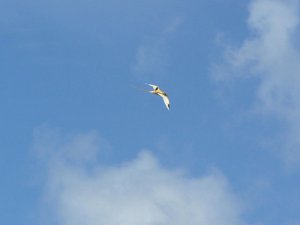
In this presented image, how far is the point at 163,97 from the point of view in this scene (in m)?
110
